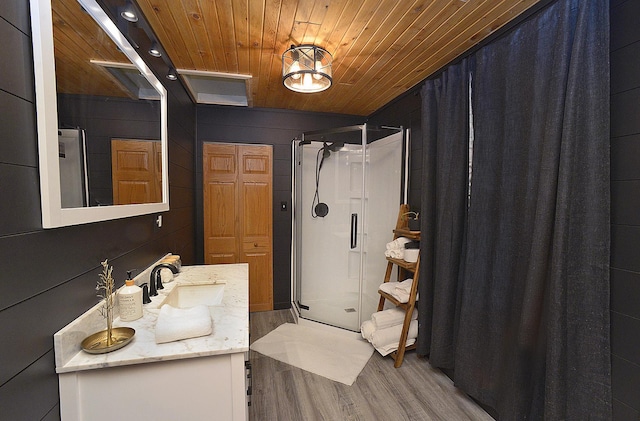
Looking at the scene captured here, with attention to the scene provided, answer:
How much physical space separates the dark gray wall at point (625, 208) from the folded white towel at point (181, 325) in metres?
1.69

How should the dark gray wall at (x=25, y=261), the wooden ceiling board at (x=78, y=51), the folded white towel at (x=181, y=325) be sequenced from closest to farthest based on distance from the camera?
the dark gray wall at (x=25, y=261), the wooden ceiling board at (x=78, y=51), the folded white towel at (x=181, y=325)

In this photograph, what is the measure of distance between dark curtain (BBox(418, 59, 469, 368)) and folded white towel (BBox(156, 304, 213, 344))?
1568 mm

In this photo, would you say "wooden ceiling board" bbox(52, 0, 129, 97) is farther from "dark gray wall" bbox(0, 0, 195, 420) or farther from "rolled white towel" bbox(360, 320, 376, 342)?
"rolled white towel" bbox(360, 320, 376, 342)

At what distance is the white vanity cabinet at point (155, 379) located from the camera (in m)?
0.89

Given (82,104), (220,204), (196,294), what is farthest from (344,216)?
(82,104)

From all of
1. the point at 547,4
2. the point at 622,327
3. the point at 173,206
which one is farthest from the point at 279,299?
the point at 547,4

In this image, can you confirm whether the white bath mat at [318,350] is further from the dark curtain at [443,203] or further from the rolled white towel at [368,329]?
the dark curtain at [443,203]

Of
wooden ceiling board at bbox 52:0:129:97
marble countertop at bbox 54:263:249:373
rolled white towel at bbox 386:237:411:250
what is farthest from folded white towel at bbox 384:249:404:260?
wooden ceiling board at bbox 52:0:129:97

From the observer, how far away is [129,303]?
46.6 inches

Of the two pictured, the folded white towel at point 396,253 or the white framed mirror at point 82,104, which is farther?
the folded white towel at point 396,253

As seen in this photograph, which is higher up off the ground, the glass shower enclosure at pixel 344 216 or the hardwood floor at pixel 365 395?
the glass shower enclosure at pixel 344 216

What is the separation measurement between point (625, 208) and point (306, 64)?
182cm

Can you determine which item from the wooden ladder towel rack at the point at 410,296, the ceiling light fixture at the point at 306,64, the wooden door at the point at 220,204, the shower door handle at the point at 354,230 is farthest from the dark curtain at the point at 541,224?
the wooden door at the point at 220,204

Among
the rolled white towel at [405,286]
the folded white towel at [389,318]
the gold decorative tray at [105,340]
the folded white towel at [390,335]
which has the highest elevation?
the gold decorative tray at [105,340]
